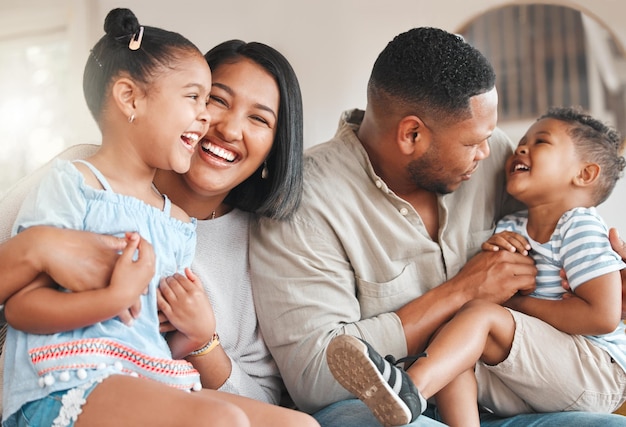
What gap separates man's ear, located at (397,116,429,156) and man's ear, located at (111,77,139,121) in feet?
2.43

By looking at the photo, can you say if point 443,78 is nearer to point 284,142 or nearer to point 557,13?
point 284,142

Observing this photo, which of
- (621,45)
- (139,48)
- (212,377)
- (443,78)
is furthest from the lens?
(621,45)

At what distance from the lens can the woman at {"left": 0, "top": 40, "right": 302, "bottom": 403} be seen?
1.63 metres

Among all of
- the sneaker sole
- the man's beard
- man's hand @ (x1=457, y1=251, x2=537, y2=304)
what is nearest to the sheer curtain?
the sneaker sole

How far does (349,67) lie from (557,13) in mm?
841

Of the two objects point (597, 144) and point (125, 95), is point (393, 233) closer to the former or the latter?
point (597, 144)

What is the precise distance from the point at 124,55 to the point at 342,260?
A: 2.29 ft

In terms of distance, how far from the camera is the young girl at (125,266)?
3.71ft

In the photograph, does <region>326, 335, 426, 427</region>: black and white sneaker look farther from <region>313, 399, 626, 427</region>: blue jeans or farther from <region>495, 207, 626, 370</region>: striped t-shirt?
<region>495, 207, 626, 370</region>: striped t-shirt

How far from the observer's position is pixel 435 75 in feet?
5.98

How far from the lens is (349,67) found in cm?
292

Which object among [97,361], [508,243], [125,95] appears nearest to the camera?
[97,361]

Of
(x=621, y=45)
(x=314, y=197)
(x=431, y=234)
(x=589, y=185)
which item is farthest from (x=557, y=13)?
(x=314, y=197)

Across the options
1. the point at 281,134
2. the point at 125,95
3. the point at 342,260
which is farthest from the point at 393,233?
the point at 125,95
